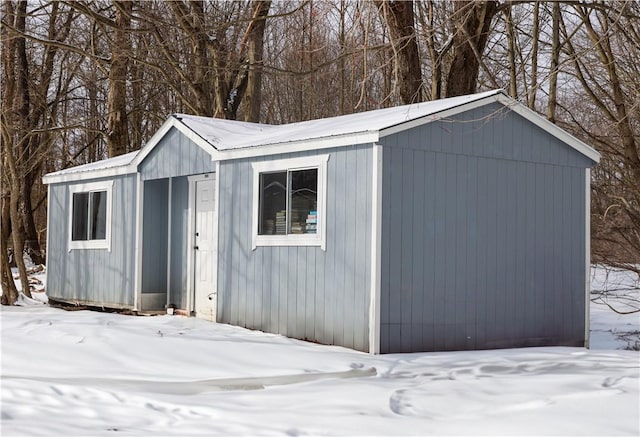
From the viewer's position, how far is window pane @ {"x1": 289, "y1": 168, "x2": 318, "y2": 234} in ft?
32.0

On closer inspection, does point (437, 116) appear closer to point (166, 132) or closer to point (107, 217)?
point (166, 132)

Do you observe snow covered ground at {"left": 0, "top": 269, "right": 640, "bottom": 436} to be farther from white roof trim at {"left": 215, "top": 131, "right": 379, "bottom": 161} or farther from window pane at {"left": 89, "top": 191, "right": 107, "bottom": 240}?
window pane at {"left": 89, "top": 191, "right": 107, "bottom": 240}

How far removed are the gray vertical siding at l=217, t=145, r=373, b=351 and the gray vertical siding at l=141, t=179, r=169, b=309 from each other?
2.15 metres

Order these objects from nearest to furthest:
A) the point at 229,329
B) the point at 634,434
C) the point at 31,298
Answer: the point at 634,434 < the point at 229,329 < the point at 31,298

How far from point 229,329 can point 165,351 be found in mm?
2247

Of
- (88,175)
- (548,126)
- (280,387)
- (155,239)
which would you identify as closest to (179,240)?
(155,239)

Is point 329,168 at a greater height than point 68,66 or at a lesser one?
lesser

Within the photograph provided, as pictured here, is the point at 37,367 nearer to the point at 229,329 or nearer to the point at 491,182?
the point at 229,329

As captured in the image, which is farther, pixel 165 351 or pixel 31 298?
pixel 31 298

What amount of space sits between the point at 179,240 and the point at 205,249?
29.9 inches

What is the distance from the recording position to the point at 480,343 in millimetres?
9953

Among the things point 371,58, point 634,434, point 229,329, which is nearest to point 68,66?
point 371,58

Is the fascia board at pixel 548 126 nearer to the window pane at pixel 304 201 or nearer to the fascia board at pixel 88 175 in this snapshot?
the window pane at pixel 304 201

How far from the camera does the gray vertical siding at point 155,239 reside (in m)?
12.9
